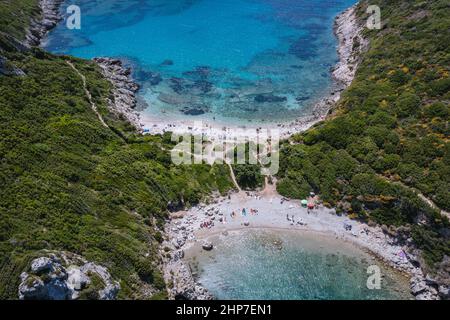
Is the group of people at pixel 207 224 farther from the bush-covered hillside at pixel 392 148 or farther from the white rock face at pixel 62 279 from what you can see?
the white rock face at pixel 62 279

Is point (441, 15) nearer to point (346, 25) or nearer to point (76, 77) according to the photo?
point (346, 25)

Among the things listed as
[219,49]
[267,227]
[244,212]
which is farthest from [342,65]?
[267,227]

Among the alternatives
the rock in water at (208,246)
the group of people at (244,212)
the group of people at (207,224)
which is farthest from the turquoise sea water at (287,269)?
the group of people at (244,212)

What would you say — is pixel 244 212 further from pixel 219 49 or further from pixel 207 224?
pixel 219 49

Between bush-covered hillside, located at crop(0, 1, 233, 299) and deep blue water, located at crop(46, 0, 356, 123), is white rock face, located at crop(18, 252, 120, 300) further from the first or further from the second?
deep blue water, located at crop(46, 0, 356, 123)

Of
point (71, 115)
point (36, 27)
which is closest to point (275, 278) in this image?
point (71, 115)

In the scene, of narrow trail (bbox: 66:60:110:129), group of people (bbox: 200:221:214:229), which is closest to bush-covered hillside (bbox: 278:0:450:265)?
group of people (bbox: 200:221:214:229)
